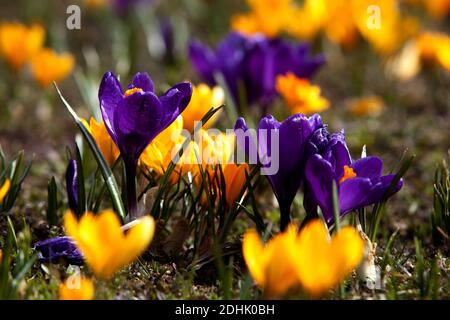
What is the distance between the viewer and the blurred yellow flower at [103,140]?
171 centimetres

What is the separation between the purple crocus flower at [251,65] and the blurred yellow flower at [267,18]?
0.54 meters

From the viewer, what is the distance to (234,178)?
1.66m

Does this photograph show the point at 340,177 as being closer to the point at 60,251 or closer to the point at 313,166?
the point at 313,166

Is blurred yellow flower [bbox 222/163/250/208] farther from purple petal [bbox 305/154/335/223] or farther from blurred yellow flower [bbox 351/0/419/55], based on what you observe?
blurred yellow flower [bbox 351/0/419/55]

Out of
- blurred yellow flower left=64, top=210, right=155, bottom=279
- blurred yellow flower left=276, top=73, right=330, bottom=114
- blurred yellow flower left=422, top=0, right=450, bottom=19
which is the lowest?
blurred yellow flower left=64, top=210, right=155, bottom=279

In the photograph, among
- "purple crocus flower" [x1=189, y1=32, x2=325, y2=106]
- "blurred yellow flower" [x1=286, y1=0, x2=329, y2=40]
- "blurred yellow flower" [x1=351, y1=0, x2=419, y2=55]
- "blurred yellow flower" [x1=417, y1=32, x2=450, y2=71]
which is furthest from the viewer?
"blurred yellow flower" [x1=286, y1=0, x2=329, y2=40]

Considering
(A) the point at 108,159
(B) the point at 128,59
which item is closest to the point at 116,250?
(A) the point at 108,159

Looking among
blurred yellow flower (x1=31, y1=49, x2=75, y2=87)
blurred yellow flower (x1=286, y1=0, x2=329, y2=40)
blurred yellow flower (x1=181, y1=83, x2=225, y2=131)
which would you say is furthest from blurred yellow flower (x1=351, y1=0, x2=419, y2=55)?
blurred yellow flower (x1=181, y1=83, x2=225, y2=131)

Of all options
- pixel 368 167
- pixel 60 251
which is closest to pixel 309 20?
pixel 368 167

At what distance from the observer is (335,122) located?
10.6 ft

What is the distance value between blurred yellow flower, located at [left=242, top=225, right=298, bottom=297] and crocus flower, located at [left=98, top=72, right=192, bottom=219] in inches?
15.0

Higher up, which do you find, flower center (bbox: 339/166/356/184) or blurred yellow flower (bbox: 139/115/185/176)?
blurred yellow flower (bbox: 139/115/185/176)

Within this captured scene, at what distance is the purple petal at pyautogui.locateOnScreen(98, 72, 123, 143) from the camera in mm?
1566
